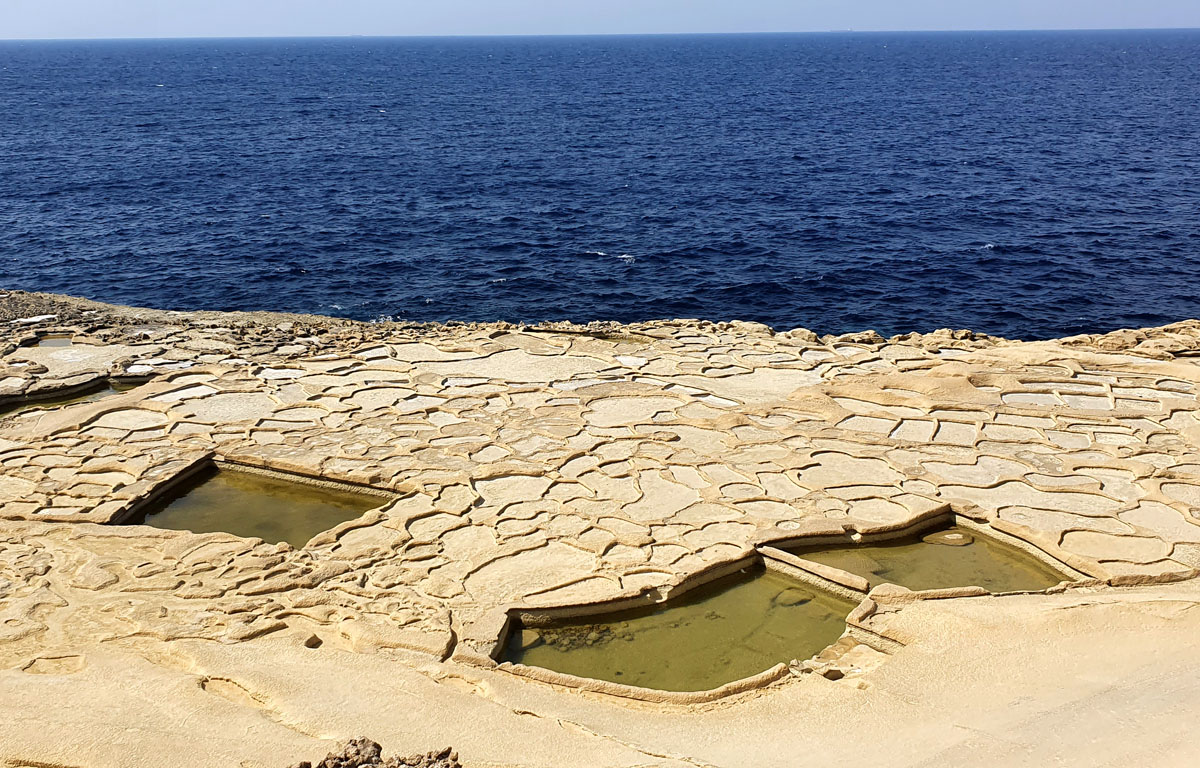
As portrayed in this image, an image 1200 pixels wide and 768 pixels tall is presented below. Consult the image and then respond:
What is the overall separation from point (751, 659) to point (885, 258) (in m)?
25.8

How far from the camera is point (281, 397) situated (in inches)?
620

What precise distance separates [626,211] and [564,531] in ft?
95.5

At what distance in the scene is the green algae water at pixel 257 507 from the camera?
1216cm

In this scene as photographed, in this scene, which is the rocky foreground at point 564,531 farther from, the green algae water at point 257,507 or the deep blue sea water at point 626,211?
the deep blue sea water at point 626,211

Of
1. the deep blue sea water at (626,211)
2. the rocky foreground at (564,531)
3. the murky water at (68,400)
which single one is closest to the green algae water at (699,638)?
the rocky foreground at (564,531)

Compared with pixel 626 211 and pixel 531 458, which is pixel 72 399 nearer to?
pixel 531 458

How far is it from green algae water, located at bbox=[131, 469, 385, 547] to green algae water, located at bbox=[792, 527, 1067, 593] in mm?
5978

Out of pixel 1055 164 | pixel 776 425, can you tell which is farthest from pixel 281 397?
pixel 1055 164

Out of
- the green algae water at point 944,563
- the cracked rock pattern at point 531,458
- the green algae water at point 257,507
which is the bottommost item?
the green algae water at point 944,563

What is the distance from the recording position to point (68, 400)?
53.1ft

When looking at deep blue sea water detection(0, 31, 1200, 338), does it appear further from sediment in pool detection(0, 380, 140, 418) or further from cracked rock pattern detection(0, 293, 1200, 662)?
sediment in pool detection(0, 380, 140, 418)

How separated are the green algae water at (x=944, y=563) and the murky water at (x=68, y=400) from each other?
11958mm

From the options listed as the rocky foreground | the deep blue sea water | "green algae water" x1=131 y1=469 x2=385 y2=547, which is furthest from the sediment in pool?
the deep blue sea water

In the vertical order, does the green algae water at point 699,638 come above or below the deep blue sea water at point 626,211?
below
